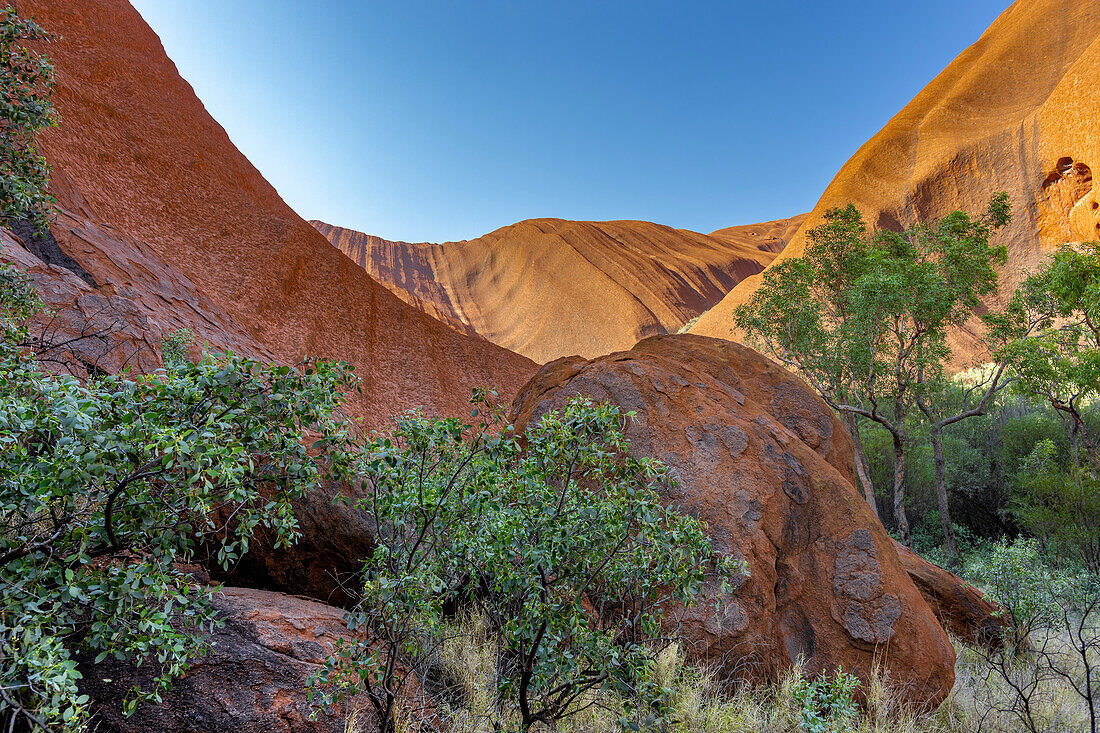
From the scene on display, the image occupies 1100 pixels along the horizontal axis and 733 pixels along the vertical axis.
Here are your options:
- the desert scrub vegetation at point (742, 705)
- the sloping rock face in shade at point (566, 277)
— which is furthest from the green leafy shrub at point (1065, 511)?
the sloping rock face in shade at point (566, 277)

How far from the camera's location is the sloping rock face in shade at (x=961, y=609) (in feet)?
20.6

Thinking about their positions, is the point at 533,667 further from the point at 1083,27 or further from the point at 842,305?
the point at 1083,27

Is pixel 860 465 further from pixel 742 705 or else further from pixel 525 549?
pixel 525 549

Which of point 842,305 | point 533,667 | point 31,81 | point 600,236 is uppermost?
point 600,236

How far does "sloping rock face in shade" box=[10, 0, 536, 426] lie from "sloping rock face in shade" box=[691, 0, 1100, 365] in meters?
25.6

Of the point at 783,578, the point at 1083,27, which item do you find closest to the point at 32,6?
the point at 783,578

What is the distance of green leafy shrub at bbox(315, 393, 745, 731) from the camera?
2.80 meters

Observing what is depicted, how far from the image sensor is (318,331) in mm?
17625

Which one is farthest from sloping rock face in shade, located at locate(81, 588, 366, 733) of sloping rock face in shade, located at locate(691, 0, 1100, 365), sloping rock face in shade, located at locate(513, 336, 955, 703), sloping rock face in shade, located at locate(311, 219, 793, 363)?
sloping rock face in shade, located at locate(311, 219, 793, 363)

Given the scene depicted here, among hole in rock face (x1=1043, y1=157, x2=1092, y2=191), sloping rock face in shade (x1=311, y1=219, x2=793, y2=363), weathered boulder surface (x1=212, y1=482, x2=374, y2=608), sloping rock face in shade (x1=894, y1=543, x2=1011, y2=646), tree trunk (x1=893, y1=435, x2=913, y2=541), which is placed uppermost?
hole in rock face (x1=1043, y1=157, x2=1092, y2=191)

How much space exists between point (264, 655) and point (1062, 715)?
6.59 meters

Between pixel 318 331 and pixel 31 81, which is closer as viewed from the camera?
pixel 31 81

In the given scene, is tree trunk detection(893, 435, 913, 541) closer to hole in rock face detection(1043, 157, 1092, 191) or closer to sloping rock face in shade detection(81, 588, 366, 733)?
sloping rock face in shade detection(81, 588, 366, 733)

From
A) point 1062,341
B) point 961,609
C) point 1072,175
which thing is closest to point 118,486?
point 961,609
